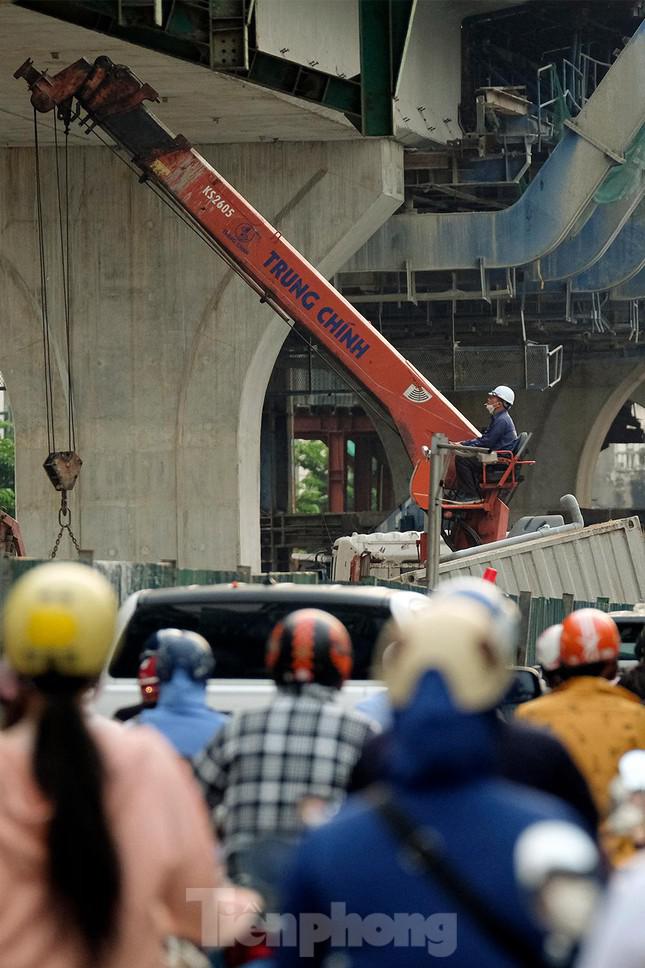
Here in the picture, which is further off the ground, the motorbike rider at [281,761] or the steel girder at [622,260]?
the steel girder at [622,260]

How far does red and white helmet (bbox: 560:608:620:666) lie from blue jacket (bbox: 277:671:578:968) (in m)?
3.07

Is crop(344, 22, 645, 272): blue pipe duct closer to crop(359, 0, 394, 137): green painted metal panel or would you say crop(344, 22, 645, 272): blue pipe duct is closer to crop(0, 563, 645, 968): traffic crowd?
crop(359, 0, 394, 137): green painted metal panel

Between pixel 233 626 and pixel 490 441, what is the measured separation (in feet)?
42.6

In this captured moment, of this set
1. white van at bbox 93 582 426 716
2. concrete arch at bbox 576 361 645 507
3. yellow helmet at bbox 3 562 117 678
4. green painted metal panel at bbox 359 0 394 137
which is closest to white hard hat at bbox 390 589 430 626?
white van at bbox 93 582 426 716

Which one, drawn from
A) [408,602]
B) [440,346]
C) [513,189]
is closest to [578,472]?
[440,346]

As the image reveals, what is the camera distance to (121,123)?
23984 mm

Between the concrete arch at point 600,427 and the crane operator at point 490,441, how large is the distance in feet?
83.7

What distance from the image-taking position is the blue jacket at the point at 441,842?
9.75 ft

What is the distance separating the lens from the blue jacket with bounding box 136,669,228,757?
5.79 meters

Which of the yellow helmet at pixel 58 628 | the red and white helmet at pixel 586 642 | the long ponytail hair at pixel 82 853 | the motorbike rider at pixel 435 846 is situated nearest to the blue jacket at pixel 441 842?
the motorbike rider at pixel 435 846

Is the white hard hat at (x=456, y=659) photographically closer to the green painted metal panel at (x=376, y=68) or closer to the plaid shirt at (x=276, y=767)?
the plaid shirt at (x=276, y=767)

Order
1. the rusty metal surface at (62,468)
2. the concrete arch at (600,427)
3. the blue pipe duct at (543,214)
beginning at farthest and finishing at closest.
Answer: the concrete arch at (600,427) → the blue pipe duct at (543,214) → the rusty metal surface at (62,468)

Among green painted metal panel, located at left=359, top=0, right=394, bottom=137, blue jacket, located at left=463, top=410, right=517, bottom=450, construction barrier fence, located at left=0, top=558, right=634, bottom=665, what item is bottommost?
construction barrier fence, located at left=0, top=558, right=634, bottom=665

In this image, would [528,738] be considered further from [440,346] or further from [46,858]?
[440,346]
